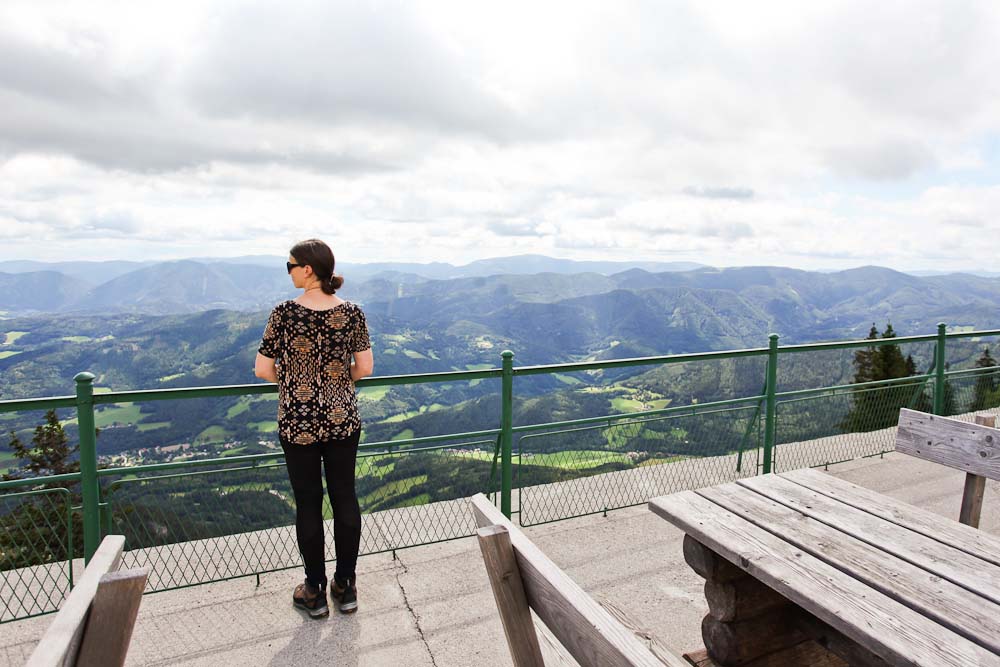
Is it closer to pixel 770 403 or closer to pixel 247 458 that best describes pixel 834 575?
pixel 247 458

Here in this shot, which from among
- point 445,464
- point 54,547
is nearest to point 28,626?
point 54,547

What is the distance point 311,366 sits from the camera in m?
2.83

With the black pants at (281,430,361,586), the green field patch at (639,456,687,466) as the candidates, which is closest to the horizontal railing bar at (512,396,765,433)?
the green field patch at (639,456,687,466)

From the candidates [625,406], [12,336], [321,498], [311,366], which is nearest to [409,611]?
[321,498]

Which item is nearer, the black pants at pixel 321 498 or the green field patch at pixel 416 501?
the black pants at pixel 321 498

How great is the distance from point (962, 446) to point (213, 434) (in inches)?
3170

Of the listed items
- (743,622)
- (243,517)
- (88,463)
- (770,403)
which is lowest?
(243,517)

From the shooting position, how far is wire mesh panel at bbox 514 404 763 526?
172 inches

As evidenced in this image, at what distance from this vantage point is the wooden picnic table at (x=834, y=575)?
5.05 feet

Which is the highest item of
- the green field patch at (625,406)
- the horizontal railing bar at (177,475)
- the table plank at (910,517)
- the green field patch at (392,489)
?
the table plank at (910,517)

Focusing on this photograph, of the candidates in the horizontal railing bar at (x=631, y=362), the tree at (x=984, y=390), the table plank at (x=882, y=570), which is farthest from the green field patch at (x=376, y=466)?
the tree at (x=984, y=390)

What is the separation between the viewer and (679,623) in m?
3.04

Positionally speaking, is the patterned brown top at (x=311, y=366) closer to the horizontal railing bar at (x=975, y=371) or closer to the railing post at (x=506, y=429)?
the railing post at (x=506, y=429)

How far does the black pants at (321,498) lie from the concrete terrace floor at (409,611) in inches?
12.1
